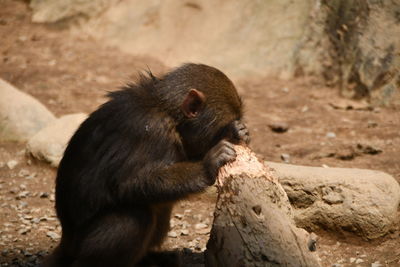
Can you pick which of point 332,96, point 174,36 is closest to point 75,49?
point 174,36

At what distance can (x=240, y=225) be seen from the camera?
13.9 feet

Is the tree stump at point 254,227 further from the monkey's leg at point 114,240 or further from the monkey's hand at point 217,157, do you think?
the monkey's leg at point 114,240

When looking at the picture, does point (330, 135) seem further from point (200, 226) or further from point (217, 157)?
point (217, 157)

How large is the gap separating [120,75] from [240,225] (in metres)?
6.78

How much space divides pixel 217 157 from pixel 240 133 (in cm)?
46

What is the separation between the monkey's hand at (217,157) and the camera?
4.65 m

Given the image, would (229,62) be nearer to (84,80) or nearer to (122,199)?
(84,80)

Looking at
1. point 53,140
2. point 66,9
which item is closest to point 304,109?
point 53,140

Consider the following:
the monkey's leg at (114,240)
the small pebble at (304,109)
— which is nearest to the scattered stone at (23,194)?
the monkey's leg at (114,240)

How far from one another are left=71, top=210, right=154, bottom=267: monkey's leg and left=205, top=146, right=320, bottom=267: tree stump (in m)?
0.63

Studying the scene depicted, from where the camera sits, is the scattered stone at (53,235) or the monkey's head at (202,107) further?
the scattered stone at (53,235)

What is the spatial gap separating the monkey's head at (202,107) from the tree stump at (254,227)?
2.26ft

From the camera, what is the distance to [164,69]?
10.5m

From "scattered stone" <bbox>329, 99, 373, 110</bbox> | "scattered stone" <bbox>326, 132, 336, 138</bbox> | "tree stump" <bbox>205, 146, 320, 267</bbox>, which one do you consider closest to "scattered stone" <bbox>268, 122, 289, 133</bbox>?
"scattered stone" <bbox>326, 132, 336, 138</bbox>
